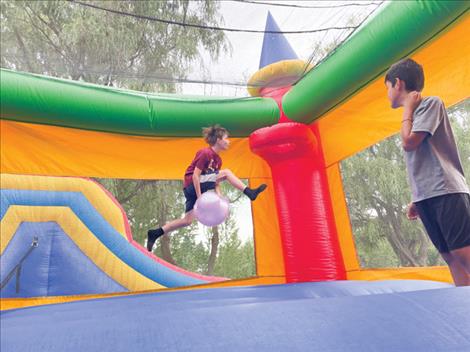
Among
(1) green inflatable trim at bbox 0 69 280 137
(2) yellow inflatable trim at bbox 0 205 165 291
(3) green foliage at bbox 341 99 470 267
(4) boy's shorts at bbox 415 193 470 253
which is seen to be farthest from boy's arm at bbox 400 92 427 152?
(3) green foliage at bbox 341 99 470 267

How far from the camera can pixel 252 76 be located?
3.85 metres

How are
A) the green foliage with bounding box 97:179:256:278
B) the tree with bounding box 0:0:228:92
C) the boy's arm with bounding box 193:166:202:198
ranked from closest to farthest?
the boy's arm with bounding box 193:166:202:198
the tree with bounding box 0:0:228:92
the green foliage with bounding box 97:179:256:278

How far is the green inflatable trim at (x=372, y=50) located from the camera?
235 cm

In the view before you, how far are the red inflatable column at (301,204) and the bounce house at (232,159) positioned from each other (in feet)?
0.04

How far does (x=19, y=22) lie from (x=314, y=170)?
3.82 m

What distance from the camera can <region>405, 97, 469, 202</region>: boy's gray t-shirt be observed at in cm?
143

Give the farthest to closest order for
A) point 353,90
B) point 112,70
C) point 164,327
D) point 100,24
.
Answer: point 100,24 < point 112,70 < point 353,90 < point 164,327

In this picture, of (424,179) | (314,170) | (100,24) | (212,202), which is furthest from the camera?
(100,24)

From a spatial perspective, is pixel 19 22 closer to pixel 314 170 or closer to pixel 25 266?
pixel 25 266

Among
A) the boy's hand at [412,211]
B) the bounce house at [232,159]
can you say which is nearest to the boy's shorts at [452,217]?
the boy's hand at [412,211]

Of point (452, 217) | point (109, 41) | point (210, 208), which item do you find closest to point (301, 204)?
point (210, 208)

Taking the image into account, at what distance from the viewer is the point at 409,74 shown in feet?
5.13

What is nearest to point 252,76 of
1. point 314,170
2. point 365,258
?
point 314,170

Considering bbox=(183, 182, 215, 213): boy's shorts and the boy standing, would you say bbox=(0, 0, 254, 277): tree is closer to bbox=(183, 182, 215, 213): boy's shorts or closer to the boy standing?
bbox=(183, 182, 215, 213): boy's shorts
